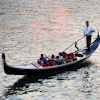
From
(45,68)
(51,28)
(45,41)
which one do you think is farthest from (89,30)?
(51,28)

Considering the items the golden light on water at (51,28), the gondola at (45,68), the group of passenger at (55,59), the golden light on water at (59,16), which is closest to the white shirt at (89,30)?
the gondola at (45,68)

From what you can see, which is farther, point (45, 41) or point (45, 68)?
point (45, 41)

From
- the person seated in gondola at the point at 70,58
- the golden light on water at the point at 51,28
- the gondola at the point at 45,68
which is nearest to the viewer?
the gondola at the point at 45,68

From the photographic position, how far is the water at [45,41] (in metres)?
28.6

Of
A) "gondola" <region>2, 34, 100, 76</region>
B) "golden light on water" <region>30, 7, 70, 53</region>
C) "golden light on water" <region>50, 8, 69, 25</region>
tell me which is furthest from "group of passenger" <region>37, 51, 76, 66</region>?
"golden light on water" <region>50, 8, 69, 25</region>

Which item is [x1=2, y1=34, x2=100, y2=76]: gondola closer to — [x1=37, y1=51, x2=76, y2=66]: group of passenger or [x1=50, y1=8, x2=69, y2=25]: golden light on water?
[x1=37, y1=51, x2=76, y2=66]: group of passenger

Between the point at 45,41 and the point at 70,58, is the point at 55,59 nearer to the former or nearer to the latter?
the point at 70,58

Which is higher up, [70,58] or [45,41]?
[45,41]

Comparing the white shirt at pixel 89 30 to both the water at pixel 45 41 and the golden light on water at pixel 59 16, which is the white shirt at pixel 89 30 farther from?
the golden light on water at pixel 59 16

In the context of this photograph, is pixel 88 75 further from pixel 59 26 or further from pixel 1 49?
pixel 59 26

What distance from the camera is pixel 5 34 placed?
4653 centimetres

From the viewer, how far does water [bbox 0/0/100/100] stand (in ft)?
93.9

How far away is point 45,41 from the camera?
43000 mm

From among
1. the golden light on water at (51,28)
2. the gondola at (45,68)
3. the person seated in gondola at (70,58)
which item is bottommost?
the gondola at (45,68)
